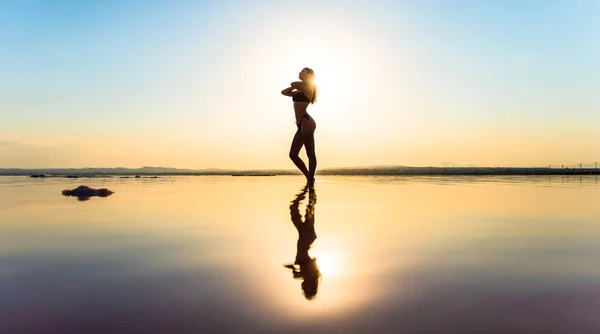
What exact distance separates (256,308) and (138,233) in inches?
149

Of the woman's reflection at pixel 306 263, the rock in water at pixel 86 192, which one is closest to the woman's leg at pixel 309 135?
the woman's reflection at pixel 306 263

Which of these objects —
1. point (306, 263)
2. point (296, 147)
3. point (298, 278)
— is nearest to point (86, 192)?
point (296, 147)

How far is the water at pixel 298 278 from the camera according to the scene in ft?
8.23

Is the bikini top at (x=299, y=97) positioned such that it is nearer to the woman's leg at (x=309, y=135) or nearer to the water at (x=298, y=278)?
the woman's leg at (x=309, y=135)

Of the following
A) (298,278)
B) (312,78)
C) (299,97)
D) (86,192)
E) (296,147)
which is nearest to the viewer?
(298,278)

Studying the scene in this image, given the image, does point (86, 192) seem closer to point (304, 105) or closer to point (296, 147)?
point (296, 147)

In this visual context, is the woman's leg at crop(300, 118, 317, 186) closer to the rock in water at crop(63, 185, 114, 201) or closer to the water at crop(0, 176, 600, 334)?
the water at crop(0, 176, 600, 334)

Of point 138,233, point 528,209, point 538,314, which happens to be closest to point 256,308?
point 538,314

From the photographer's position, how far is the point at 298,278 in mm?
3439

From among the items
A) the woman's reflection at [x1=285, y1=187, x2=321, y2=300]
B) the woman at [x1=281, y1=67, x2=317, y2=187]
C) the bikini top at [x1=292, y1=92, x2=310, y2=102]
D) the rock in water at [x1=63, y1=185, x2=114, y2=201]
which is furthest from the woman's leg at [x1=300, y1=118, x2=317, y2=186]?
the rock in water at [x1=63, y1=185, x2=114, y2=201]

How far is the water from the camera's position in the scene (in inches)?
98.8

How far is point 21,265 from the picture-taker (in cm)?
399

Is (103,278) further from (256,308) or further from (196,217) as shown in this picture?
(196,217)

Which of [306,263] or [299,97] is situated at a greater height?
[299,97]
